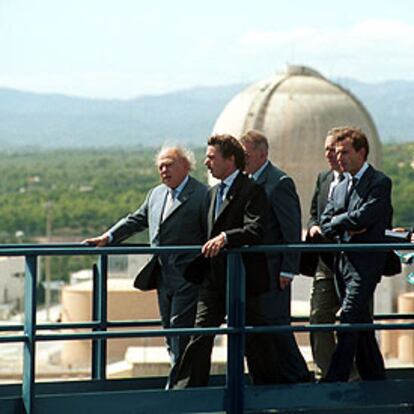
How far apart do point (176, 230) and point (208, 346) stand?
84 cm

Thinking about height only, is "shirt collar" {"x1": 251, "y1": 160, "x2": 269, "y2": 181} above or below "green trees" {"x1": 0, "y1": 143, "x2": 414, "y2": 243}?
below

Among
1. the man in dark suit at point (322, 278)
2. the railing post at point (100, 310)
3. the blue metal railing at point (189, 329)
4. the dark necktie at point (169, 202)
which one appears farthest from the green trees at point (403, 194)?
the blue metal railing at point (189, 329)

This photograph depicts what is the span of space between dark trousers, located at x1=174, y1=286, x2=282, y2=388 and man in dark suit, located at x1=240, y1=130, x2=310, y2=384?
4 cm

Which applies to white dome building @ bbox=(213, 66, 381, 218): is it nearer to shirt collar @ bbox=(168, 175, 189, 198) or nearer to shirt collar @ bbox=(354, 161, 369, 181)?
shirt collar @ bbox=(168, 175, 189, 198)

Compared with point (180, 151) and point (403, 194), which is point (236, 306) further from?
point (403, 194)

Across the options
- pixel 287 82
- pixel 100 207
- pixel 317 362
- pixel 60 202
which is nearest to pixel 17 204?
pixel 60 202

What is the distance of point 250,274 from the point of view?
377 inches

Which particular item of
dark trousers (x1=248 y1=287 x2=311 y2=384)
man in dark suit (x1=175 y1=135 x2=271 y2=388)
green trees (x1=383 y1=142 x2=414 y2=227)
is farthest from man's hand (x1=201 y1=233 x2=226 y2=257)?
green trees (x1=383 y1=142 x2=414 y2=227)

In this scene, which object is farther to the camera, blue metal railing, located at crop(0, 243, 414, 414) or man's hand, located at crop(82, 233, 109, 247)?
man's hand, located at crop(82, 233, 109, 247)

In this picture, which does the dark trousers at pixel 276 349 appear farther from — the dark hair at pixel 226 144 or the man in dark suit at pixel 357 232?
the dark hair at pixel 226 144

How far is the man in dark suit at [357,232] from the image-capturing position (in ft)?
32.6

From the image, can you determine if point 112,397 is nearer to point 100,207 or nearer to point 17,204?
point 100,207

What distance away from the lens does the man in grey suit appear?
10.2m

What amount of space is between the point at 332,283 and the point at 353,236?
521 mm
